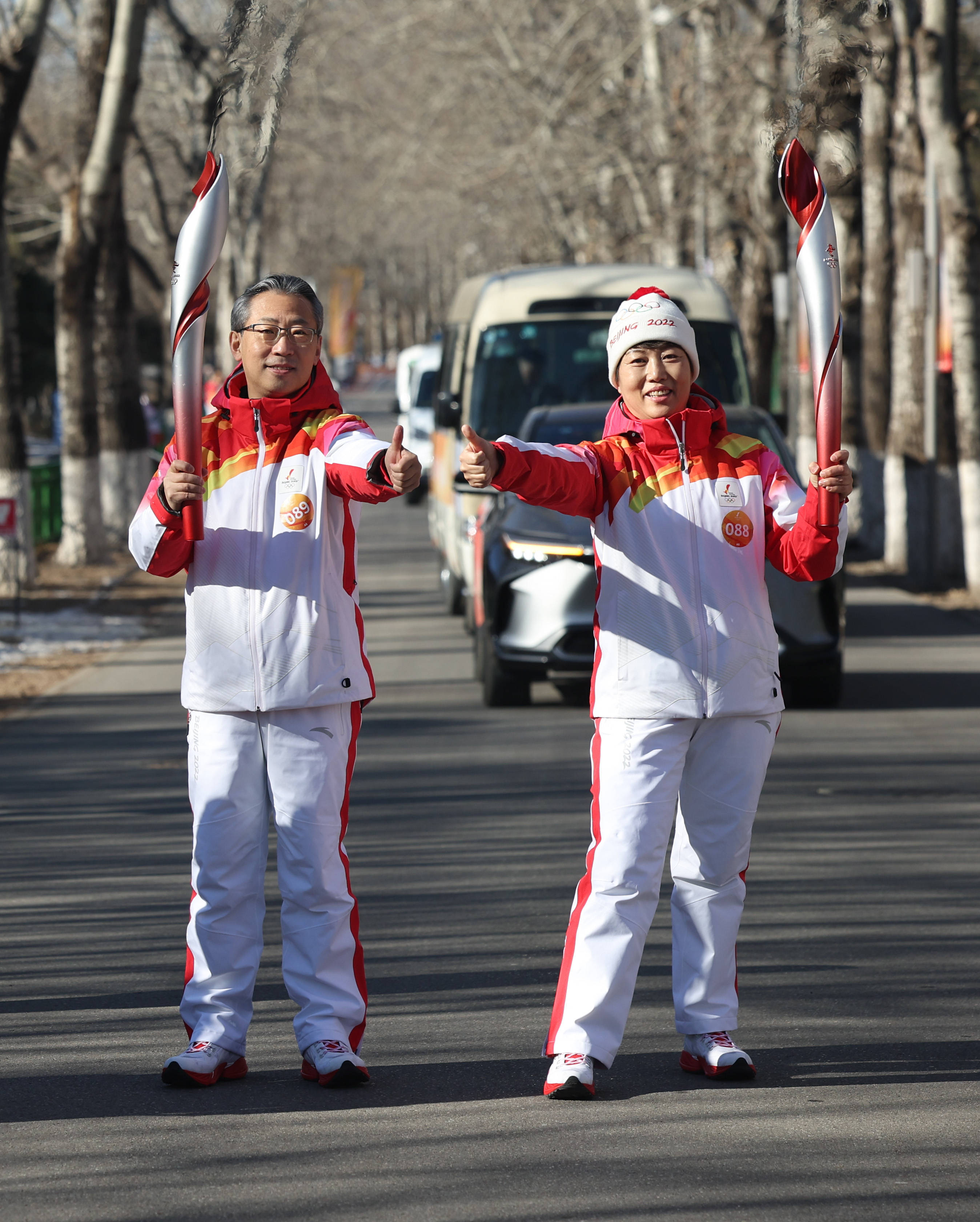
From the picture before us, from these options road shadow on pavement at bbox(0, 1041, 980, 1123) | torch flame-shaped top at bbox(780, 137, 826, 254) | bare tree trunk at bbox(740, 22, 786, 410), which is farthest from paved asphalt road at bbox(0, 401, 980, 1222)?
bare tree trunk at bbox(740, 22, 786, 410)

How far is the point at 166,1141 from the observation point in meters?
4.39

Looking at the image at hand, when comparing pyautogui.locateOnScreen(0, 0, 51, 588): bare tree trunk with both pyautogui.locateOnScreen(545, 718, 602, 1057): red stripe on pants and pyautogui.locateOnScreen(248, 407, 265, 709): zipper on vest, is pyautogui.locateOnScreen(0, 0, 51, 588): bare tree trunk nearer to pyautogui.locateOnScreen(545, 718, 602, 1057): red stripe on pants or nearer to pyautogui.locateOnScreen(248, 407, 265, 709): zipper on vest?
pyautogui.locateOnScreen(248, 407, 265, 709): zipper on vest

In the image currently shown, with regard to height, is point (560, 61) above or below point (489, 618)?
above

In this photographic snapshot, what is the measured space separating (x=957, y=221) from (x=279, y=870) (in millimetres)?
13521

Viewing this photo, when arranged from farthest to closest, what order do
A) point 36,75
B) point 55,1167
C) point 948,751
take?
point 36,75 < point 948,751 < point 55,1167

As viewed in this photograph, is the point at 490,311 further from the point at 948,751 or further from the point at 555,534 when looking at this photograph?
the point at 948,751

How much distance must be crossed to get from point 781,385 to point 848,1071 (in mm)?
27412

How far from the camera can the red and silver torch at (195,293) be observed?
4.64 m

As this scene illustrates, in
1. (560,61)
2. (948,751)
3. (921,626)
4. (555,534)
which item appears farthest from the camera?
(560,61)

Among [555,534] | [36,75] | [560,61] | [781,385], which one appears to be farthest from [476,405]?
[36,75]

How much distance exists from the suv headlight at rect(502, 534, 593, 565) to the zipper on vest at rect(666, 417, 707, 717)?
6129 mm

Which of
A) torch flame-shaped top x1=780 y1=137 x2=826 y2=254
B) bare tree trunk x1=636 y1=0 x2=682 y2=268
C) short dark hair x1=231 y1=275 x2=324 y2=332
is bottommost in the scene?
short dark hair x1=231 y1=275 x2=324 y2=332

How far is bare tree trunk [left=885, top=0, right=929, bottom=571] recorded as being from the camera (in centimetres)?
1919

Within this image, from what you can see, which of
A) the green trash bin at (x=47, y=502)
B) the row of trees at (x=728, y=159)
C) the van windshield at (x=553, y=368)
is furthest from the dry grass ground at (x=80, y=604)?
the row of trees at (x=728, y=159)
